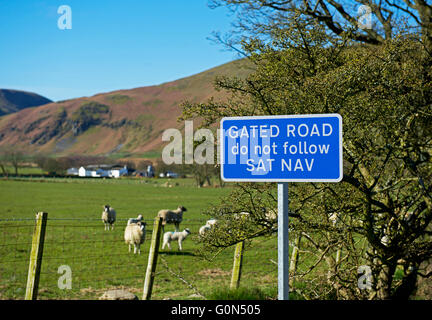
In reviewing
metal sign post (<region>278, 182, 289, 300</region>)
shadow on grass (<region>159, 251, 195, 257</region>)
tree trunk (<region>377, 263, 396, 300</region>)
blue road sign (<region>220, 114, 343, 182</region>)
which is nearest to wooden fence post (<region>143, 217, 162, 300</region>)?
tree trunk (<region>377, 263, 396, 300</region>)

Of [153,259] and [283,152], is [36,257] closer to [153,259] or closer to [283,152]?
[153,259]

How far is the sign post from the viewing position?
3.08m

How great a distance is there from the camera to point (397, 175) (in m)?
7.37

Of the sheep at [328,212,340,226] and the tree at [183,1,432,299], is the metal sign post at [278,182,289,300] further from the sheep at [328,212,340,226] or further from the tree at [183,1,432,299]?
the sheep at [328,212,340,226]

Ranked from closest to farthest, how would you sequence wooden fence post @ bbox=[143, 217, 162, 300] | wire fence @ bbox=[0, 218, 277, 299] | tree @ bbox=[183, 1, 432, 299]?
tree @ bbox=[183, 1, 432, 299] < wooden fence post @ bbox=[143, 217, 162, 300] < wire fence @ bbox=[0, 218, 277, 299]

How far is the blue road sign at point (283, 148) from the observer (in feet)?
10.2

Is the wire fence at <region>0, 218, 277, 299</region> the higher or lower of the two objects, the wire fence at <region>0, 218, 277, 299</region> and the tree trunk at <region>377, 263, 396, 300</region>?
the lower

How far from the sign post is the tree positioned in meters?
2.51

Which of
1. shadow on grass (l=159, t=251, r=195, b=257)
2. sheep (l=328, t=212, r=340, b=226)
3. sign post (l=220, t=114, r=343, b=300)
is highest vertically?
sign post (l=220, t=114, r=343, b=300)

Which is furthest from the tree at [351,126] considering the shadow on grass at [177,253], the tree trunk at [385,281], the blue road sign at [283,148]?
the shadow on grass at [177,253]

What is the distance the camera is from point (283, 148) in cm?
316

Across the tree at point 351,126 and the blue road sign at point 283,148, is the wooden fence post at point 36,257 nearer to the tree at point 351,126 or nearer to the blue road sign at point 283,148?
the tree at point 351,126

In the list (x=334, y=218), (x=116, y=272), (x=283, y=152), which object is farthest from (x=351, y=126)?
(x=116, y=272)

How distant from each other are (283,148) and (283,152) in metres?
0.03
